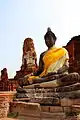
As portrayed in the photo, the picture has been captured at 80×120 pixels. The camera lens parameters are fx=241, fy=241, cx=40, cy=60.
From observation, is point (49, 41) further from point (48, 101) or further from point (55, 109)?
point (55, 109)

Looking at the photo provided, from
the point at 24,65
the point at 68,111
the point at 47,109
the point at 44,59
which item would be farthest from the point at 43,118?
the point at 24,65

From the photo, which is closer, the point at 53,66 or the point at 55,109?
the point at 55,109

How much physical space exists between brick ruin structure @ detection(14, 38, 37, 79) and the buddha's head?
19.4 meters

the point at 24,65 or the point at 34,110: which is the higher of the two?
the point at 24,65

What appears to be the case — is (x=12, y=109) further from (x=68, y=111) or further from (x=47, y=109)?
(x=68, y=111)

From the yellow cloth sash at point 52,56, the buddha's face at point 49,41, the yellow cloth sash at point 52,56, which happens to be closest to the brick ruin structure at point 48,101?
the yellow cloth sash at point 52,56

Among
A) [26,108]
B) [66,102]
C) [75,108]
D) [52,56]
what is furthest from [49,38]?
[75,108]

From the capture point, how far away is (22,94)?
710 centimetres

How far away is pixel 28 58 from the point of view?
29.3 meters

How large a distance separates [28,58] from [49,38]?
20.6 meters

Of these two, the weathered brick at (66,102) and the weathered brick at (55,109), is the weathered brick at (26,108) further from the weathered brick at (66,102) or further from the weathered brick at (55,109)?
the weathered brick at (66,102)

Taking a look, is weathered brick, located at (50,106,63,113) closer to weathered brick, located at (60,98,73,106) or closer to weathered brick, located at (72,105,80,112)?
weathered brick, located at (60,98,73,106)

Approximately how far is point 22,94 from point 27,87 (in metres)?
0.31

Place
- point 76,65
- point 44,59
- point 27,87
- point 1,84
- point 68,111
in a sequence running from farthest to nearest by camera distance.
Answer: point 1,84, point 76,65, point 44,59, point 27,87, point 68,111
